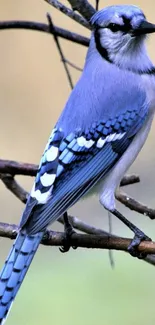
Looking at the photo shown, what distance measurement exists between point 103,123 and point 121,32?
0.20 m

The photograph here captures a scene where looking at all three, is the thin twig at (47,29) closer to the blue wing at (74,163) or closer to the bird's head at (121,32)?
the bird's head at (121,32)

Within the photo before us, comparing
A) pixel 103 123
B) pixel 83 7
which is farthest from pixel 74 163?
pixel 83 7

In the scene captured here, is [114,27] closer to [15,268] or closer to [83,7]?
[83,7]

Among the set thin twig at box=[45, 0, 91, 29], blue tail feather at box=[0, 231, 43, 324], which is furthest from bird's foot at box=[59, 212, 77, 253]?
thin twig at box=[45, 0, 91, 29]

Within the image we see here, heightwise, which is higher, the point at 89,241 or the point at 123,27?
the point at 123,27

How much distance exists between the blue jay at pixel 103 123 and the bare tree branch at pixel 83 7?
13cm

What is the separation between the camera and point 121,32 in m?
2.05

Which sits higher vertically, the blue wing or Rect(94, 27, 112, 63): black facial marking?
Rect(94, 27, 112, 63): black facial marking

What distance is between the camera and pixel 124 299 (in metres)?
3.67

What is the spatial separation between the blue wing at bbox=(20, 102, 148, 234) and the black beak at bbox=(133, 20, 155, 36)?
173 mm

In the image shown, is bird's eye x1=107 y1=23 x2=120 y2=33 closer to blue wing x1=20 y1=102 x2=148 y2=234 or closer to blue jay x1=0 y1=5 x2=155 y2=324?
blue jay x1=0 y1=5 x2=155 y2=324

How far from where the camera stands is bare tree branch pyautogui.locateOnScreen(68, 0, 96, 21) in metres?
2.21

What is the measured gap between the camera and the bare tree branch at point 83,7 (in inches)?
87.1

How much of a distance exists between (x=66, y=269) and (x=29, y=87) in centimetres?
125
